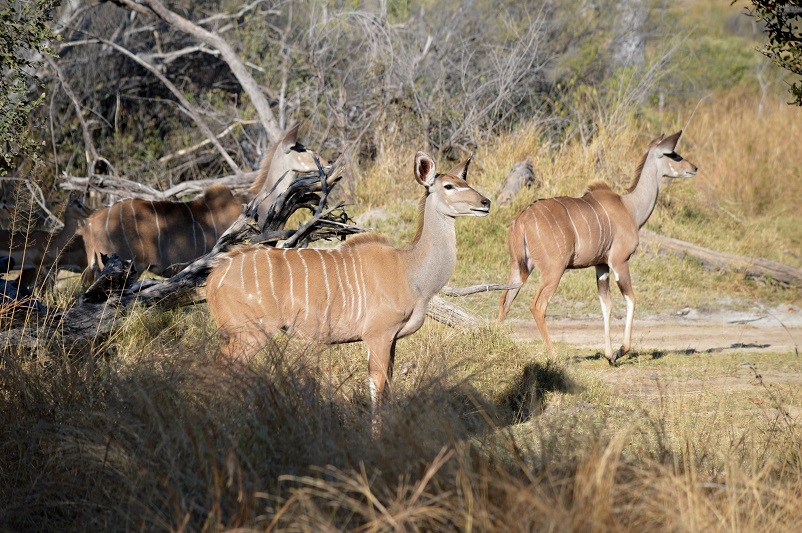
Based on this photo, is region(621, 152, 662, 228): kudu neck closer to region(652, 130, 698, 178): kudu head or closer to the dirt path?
region(652, 130, 698, 178): kudu head

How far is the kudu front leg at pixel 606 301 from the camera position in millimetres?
6004

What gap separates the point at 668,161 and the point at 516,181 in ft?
6.97

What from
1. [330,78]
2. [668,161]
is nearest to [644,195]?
[668,161]

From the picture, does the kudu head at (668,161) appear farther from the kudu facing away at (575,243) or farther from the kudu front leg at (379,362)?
the kudu front leg at (379,362)

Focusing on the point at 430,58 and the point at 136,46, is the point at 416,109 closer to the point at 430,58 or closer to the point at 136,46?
the point at 430,58

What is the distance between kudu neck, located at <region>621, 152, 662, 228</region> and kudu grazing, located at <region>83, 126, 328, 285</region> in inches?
94.8

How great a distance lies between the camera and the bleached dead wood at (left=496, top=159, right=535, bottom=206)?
29.6ft

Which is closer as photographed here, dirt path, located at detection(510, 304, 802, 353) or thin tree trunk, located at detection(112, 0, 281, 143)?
dirt path, located at detection(510, 304, 802, 353)

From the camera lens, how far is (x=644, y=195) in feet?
23.1

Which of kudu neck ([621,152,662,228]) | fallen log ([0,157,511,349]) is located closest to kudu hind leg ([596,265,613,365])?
kudu neck ([621,152,662,228])

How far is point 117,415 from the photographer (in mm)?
3139

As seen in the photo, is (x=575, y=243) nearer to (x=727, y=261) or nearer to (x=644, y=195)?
(x=644, y=195)

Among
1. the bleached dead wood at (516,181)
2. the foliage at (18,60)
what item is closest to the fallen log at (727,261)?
the bleached dead wood at (516,181)

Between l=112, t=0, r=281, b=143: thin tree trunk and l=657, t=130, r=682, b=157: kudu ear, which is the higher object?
l=112, t=0, r=281, b=143: thin tree trunk
